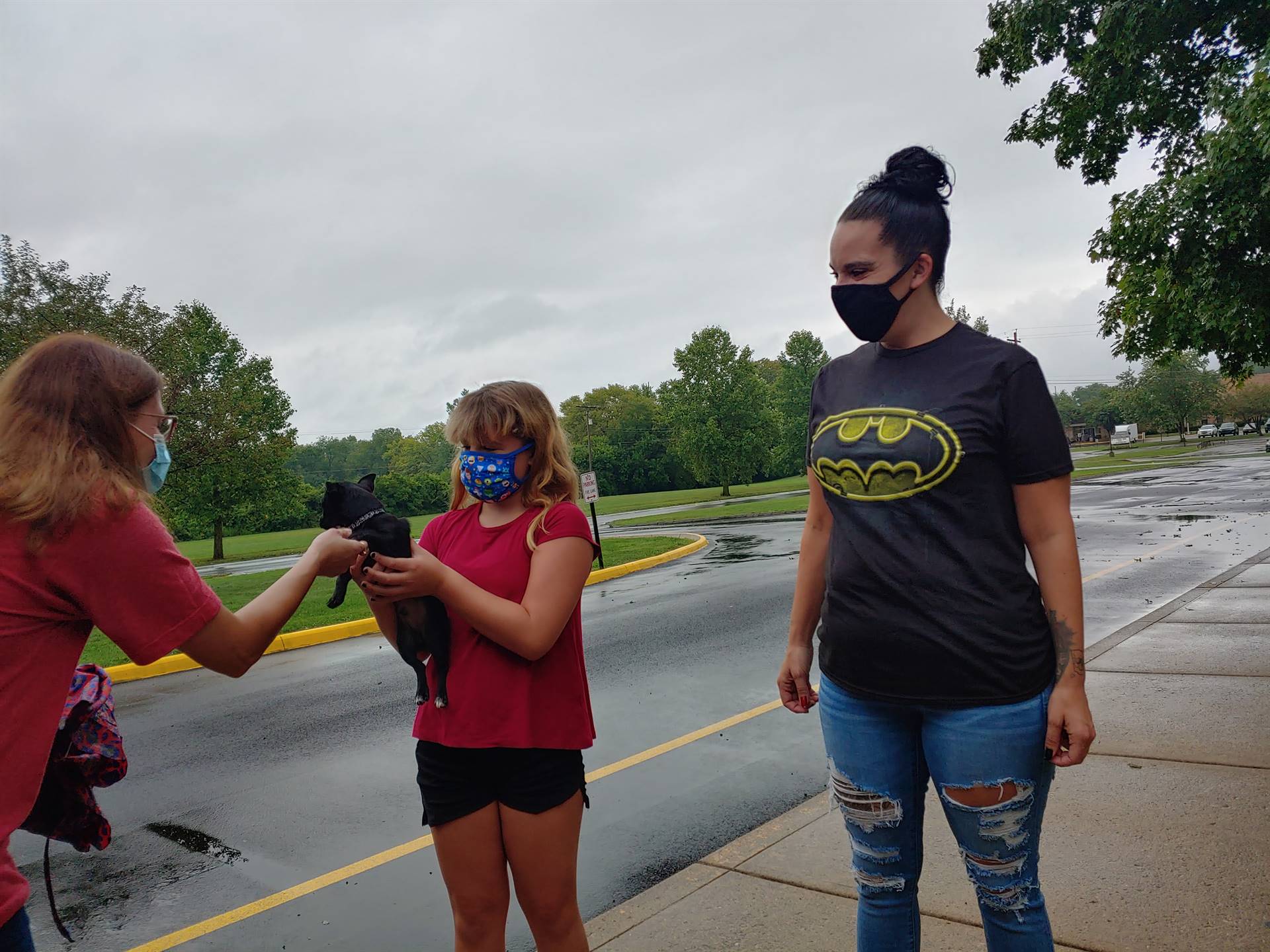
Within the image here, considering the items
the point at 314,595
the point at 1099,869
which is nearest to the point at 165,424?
the point at 1099,869

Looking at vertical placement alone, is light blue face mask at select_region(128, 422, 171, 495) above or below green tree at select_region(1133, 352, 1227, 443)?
below

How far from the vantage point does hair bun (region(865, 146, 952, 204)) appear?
6.95 ft

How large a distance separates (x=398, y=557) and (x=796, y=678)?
3.76 ft

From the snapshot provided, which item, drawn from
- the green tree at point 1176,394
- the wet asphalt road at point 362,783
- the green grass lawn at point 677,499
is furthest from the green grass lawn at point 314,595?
the green tree at point 1176,394

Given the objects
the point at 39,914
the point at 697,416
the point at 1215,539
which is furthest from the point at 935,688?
the point at 697,416

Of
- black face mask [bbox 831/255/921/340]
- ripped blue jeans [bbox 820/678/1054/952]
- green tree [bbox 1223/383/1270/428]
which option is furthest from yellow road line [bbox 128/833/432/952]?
green tree [bbox 1223/383/1270/428]

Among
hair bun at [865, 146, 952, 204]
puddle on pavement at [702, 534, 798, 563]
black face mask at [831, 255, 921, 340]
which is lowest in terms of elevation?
puddle on pavement at [702, 534, 798, 563]

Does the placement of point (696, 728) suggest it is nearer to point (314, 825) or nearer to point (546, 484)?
point (314, 825)

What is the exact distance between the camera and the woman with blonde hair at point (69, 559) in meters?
1.56

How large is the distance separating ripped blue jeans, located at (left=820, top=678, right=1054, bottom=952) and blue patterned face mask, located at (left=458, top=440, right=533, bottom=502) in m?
0.96

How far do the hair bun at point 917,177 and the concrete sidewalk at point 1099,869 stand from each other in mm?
2311

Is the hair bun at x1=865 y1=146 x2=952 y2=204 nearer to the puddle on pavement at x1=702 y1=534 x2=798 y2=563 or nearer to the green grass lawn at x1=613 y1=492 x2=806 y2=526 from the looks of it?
the puddle on pavement at x1=702 y1=534 x2=798 y2=563

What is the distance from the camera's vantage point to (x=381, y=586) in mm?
2008

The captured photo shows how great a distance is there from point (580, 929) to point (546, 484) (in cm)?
116
